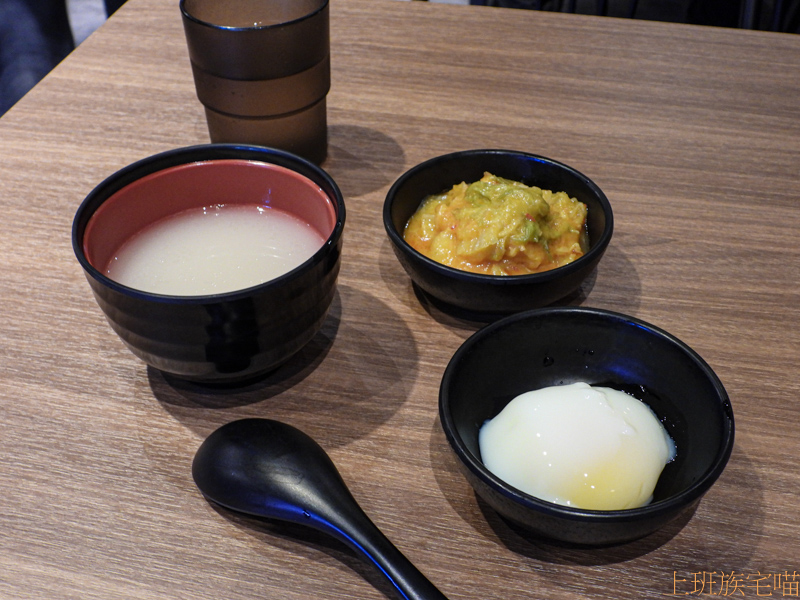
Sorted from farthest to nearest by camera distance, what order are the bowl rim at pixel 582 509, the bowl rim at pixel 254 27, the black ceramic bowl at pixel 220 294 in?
the bowl rim at pixel 254 27
the black ceramic bowl at pixel 220 294
the bowl rim at pixel 582 509

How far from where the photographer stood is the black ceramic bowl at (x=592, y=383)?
60 centimetres

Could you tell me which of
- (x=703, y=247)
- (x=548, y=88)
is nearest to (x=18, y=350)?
(x=703, y=247)

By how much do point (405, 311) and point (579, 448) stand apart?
34 cm

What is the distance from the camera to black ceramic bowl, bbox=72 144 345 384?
2.28 feet

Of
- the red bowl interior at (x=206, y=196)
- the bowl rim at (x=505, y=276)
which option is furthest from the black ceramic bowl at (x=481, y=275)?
the red bowl interior at (x=206, y=196)

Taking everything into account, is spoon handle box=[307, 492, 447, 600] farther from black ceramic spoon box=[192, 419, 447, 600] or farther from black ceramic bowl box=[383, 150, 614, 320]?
black ceramic bowl box=[383, 150, 614, 320]

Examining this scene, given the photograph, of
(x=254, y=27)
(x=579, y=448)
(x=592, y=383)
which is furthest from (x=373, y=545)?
(x=254, y=27)

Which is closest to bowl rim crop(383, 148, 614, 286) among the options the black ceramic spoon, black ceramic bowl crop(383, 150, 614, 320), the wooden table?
black ceramic bowl crop(383, 150, 614, 320)

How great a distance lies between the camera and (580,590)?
0.65m

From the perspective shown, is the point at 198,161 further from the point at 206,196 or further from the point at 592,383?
the point at 592,383

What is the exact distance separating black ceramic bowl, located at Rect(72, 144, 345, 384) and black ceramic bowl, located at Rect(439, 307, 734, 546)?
176 millimetres

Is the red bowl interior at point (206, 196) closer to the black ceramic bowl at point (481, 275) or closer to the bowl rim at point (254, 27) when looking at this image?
the black ceramic bowl at point (481, 275)

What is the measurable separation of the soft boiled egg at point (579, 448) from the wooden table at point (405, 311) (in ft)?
0.19

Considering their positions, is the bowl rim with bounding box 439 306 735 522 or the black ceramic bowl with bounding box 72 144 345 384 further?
the black ceramic bowl with bounding box 72 144 345 384
